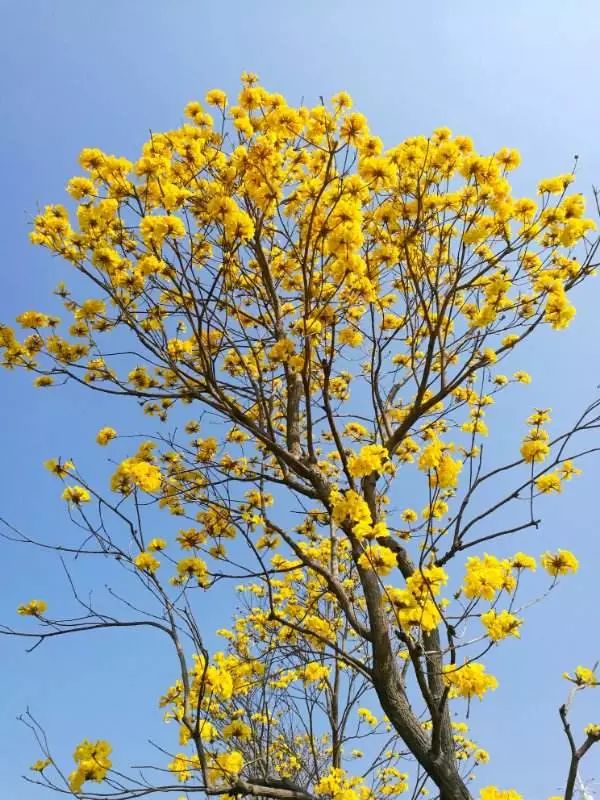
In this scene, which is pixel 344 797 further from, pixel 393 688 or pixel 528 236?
pixel 528 236

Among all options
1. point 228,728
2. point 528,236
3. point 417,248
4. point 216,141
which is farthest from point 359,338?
point 228,728

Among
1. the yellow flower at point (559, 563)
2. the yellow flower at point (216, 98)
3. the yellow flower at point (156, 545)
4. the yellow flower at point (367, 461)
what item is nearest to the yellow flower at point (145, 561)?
the yellow flower at point (156, 545)

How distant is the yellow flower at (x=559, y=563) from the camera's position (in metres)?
2.90

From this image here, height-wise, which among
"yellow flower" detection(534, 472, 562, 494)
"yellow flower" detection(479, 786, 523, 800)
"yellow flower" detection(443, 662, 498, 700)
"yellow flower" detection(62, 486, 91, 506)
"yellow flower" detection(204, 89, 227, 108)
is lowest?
"yellow flower" detection(479, 786, 523, 800)

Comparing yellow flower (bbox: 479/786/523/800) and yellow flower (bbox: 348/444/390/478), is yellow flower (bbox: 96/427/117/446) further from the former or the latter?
yellow flower (bbox: 479/786/523/800)

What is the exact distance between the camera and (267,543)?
528 cm

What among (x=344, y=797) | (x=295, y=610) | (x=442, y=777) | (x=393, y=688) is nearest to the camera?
(x=442, y=777)

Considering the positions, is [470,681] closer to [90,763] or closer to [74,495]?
[90,763]

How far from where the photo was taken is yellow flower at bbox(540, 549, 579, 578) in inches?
114

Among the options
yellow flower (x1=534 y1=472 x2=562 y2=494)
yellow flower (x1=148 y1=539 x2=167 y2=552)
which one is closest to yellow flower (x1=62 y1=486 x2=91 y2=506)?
yellow flower (x1=148 y1=539 x2=167 y2=552)

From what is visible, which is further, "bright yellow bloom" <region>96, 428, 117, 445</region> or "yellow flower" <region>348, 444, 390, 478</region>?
"bright yellow bloom" <region>96, 428, 117, 445</region>

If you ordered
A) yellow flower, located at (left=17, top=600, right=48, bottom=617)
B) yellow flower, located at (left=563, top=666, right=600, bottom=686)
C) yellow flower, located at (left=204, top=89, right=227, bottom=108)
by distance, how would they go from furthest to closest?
yellow flower, located at (left=204, top=89, right=227, bottom=108), yellow flower, located at (left=17, top=600, right=48, bottom=617), yellow flower, located at (left=563, top=666, right=600, bottom=686)

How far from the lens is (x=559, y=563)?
2.93 metres

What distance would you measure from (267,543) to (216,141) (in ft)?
11.1
